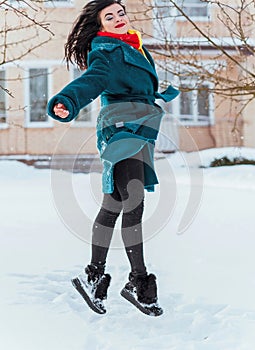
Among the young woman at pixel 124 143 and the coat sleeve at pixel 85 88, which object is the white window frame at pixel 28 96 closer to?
the young woman at pixel 124 143

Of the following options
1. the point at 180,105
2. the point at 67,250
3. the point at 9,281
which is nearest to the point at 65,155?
the point at 180,105

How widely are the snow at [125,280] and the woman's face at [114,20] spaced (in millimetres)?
1214

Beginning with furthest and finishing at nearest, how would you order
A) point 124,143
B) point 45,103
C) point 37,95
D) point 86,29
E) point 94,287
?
point 37,95, point 45,103, point 86,29, point 94,287, point 124,143

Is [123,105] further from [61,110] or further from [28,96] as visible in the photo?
[28,96]

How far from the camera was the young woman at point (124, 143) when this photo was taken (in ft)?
8.34

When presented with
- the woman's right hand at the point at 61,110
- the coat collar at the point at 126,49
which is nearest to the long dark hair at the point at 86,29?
the coat collar at the point at 126,49

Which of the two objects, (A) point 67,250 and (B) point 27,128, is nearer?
(A) point 67,250

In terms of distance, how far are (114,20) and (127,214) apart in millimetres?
887

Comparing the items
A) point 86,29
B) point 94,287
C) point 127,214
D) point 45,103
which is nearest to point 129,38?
point 86,29

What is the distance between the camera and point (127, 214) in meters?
2.61

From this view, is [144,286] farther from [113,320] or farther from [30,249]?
[30,249]

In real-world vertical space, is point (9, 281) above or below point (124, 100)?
below

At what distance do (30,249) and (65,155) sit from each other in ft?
30.3

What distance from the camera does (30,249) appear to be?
A: 418cm
